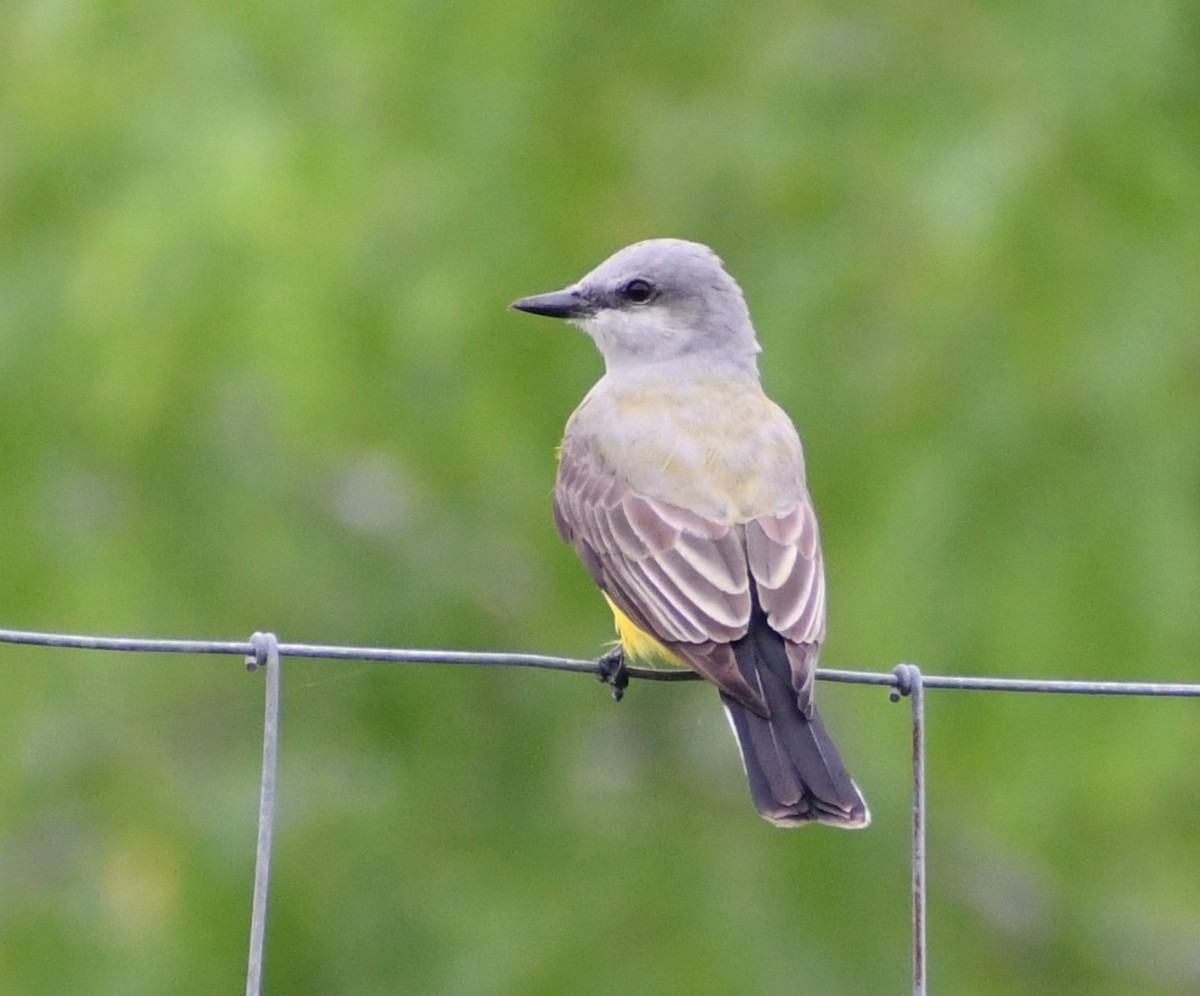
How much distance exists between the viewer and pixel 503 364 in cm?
620

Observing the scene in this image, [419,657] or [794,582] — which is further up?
[794,582]

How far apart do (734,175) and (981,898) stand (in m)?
2.66

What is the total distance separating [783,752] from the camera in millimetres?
4363

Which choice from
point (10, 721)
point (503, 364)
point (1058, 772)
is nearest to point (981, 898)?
point (1058, 772)

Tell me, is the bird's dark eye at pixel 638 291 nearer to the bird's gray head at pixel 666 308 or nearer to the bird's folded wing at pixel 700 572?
the bird's gray head at pixel 666 308

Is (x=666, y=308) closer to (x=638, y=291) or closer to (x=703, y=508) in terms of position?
(x=638, y=291)

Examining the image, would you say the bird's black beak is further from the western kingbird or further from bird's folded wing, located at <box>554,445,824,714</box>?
bird's folded wing, located at <box>554,445,824,714</box>

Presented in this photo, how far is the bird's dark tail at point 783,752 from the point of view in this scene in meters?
4.23

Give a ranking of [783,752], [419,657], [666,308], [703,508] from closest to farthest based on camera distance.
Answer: [419,657], [783,752], [703,508], [666,308]

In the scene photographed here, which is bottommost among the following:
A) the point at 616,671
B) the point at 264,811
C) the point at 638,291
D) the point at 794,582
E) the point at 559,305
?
the point at 264,811

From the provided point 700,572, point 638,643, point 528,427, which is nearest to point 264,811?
point 700,572

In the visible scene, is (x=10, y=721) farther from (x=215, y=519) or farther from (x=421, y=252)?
(x=421, y=252)

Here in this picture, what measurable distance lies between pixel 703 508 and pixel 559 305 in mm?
1007

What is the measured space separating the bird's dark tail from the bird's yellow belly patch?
300mm
